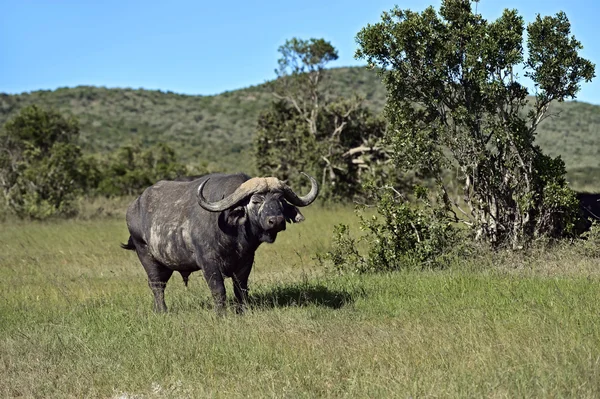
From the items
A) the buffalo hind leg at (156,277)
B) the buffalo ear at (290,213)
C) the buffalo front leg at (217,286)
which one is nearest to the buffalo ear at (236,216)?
the buffalo ear at (290,213)

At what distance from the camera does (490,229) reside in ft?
38.2

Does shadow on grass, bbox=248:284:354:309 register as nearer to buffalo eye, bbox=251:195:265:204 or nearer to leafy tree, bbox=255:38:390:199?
buffalo eye, bbox=251:195:265:204

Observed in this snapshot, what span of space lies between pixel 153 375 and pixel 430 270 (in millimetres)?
4749

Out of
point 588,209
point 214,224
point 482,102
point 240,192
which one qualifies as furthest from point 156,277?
point 588,209

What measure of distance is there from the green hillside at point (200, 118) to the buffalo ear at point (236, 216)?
129ft

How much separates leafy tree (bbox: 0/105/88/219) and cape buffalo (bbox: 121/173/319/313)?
1432 cm

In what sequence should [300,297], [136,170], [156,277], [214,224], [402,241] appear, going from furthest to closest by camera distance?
[136,170] < [402,241] < [156,277] < [300,297] < [214,224]

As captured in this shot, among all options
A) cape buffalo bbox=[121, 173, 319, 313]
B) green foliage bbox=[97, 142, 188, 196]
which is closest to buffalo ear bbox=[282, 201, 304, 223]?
cape buffalo bbox=[121, 173, 319, 313]

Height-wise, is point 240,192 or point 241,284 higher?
point 240,192

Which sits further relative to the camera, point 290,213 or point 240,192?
point 290,213

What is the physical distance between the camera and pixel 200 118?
237 feet

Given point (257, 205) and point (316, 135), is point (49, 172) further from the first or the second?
point (257, 205)

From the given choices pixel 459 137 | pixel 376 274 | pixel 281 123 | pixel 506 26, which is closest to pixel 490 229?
pixel 459 137

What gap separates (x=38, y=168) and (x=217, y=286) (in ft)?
56.7
